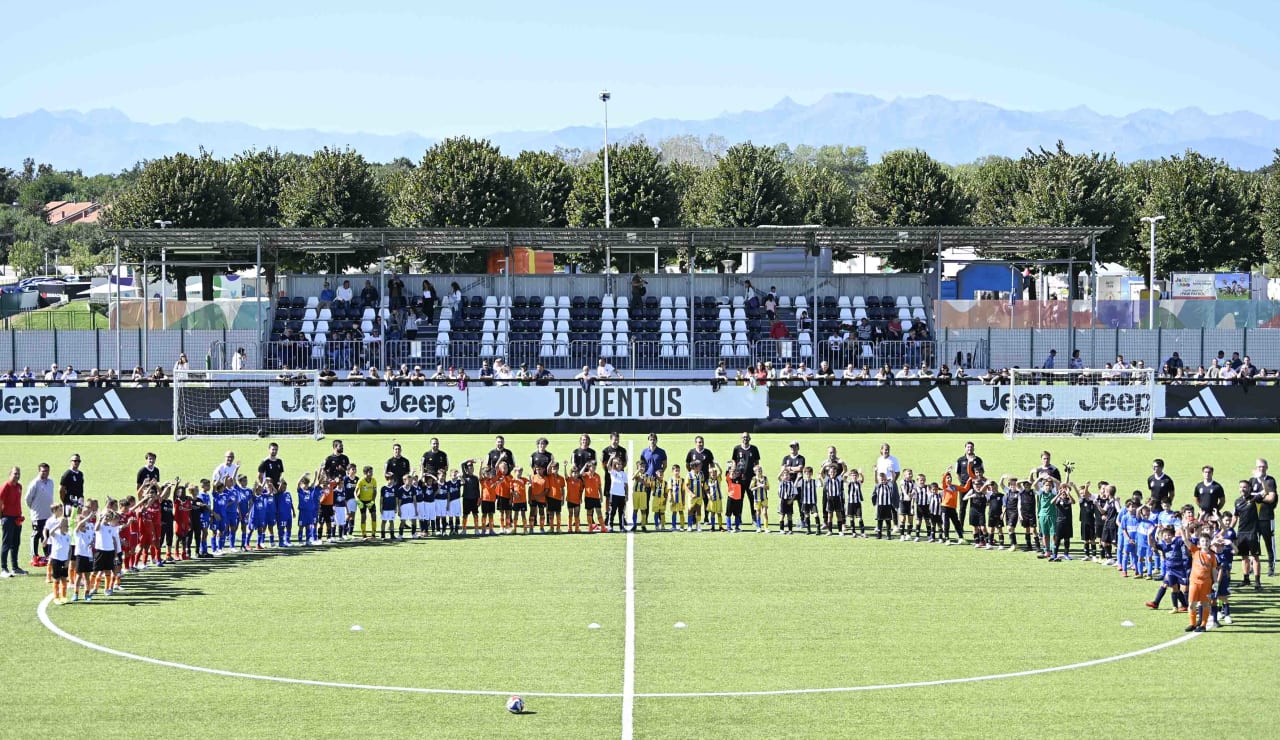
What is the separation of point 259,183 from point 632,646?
2291 inches

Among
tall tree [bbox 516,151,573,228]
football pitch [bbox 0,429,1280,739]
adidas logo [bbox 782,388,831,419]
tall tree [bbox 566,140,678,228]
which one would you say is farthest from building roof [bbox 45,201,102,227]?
football pitch [bbox 0,429,1280,739]

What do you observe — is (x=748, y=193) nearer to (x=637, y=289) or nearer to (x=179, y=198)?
(x=637, y=289)

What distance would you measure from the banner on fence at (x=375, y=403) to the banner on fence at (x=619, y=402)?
624mm

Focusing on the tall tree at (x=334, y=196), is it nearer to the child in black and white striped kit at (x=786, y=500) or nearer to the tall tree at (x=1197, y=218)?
the tall tree at (x=1197, y=218)

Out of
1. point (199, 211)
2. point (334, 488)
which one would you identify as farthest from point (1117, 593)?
point (199, 211)

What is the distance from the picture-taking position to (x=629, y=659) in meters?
15.7

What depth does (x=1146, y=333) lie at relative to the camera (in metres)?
45.5

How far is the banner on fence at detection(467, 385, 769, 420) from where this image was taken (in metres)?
37.8

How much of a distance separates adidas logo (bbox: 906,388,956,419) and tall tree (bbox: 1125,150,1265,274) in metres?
32.3

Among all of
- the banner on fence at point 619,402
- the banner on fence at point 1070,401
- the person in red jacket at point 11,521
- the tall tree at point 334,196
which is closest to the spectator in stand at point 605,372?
the banner on fence at point 619,402

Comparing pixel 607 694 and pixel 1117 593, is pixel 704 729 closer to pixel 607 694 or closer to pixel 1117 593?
pixel 607 694

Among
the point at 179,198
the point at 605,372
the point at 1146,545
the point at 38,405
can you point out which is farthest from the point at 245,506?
the point at 179,198

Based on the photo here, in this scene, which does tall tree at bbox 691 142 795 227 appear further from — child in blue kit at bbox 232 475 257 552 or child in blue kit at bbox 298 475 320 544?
child in blue kit at bbox 232 475 257 552

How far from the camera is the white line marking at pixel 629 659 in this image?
13.5 meters
